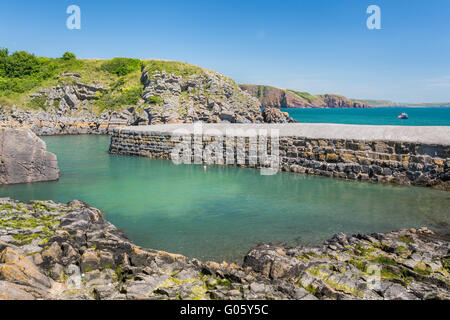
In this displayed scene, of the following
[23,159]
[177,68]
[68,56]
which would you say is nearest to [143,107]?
[177,68]

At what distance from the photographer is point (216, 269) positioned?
4590mm

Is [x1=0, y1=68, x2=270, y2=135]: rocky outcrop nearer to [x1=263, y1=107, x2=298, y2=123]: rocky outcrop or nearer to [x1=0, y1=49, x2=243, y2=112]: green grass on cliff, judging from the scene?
[x1=0, y1=49, x2=243, y2=112]: green grass on cliff

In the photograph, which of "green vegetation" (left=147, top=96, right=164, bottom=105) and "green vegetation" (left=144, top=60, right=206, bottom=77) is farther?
"green vegetation" (left=144, top=60, right=206, bottom=77)

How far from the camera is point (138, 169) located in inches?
551

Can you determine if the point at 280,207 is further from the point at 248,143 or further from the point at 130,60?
the point at 130,60

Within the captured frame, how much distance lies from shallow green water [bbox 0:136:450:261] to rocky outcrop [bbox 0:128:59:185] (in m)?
0.57

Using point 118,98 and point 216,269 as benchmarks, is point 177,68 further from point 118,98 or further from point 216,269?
point 216,269

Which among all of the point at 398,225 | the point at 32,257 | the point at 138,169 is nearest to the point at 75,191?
the point at 138,169

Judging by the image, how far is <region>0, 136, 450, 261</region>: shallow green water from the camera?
6.34m

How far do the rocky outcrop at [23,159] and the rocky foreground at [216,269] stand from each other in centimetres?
565

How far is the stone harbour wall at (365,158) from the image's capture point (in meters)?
9.91

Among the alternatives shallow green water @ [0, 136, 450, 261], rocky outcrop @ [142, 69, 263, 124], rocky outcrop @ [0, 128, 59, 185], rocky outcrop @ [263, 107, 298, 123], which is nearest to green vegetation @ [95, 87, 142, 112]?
rocky outcrop @ [142, 69, 263, 124]

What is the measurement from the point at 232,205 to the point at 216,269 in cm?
389

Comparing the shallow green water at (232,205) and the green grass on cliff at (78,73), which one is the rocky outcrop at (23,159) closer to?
the shallow green water at (232,205)
